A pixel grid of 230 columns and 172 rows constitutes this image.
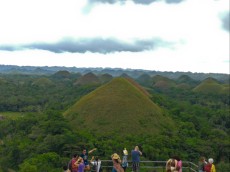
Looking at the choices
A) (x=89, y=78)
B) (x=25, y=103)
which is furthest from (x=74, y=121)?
(x=89, y=78)

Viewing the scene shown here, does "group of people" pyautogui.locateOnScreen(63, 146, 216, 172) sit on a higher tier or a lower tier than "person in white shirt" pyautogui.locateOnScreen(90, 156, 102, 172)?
higher

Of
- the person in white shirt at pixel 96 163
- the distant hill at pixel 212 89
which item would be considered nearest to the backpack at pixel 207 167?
the person in white shirt at pixel 96 163

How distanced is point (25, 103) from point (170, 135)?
61675 mm

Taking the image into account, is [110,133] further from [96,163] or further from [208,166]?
[208,166]

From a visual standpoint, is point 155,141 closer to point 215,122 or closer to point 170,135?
point 170,135

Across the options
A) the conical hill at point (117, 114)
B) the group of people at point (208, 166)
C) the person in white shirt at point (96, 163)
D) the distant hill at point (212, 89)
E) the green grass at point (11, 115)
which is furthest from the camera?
the distant hill at point (212, 89)

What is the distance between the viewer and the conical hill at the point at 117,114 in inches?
1877

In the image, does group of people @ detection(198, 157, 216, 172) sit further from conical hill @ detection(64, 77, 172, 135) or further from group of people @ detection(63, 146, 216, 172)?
conical hill @ detection(64, 77, 172, 135)

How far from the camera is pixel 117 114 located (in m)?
51.6

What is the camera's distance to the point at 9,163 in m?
39.8

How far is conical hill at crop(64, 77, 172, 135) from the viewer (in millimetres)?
47688

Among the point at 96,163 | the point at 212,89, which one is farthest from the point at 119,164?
the point at 212,89

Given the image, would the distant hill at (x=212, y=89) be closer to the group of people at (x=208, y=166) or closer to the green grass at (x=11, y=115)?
the green grass at (x=11, y=115)

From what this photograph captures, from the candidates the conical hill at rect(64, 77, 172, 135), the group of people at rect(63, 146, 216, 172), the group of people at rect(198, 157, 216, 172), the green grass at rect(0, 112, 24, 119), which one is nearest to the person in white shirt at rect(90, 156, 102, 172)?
the group of people at rect(63, 146, 216, 172)
